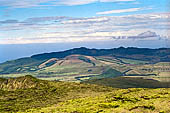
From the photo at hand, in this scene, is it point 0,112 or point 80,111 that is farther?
point 0,112

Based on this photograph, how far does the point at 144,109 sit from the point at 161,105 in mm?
6504

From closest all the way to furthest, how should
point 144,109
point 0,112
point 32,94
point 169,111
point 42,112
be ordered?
point 169,111, point 144,109, point 42,112, point 0,112, point 32,94

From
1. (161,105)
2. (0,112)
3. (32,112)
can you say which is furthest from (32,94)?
(161,105)

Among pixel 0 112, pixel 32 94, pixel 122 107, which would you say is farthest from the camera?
pixel 32 94

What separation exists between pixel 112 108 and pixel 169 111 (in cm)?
1920

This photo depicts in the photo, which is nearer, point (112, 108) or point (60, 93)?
point (112, 108)

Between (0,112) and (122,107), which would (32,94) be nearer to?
(0,112)

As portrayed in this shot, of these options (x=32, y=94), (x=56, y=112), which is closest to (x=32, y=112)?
(x=56, y=112)

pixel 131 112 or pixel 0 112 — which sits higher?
pixel 131 112

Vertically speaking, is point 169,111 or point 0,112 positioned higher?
point 169,111

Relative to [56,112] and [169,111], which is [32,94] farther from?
[169,111]

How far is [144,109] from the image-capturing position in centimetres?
8269

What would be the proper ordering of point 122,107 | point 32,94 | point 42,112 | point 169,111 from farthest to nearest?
point 32,94
point 42,112
point 122,107
point 169,111

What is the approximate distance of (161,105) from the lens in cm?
8575
